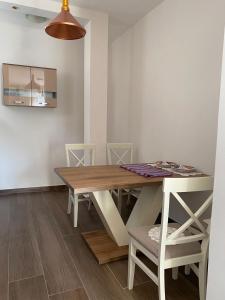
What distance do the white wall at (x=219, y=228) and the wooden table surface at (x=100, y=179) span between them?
769 millimetres

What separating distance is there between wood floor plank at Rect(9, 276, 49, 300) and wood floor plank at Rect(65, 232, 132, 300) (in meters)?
0.30

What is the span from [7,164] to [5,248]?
185 cm

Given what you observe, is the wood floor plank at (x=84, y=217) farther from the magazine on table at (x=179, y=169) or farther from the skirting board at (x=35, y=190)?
the magazine on table at (x=179, y=169)

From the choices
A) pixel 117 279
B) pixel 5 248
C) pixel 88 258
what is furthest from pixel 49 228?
pixel 117 279

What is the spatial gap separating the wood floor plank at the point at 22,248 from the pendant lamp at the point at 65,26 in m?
1.99

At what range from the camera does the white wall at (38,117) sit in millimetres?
3670

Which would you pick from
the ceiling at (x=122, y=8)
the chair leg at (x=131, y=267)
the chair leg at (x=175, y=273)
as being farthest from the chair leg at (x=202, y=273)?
the ceiling at (x=122, y=8)

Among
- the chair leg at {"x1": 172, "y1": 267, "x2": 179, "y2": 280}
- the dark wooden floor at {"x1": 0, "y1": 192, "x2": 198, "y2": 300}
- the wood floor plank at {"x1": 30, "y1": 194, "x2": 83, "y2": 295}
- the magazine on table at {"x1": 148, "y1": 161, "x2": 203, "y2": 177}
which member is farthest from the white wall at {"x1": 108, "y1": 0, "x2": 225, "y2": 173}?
the wood floor plank at {"x1": 30, "y1": 194, "x2": 83, "y2": 295}

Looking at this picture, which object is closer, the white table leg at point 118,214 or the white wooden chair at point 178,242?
the white wooden chair at point 178,242

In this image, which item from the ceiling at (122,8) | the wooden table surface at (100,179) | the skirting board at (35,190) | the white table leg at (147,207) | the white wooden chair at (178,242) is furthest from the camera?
the skirting board at (35,190)

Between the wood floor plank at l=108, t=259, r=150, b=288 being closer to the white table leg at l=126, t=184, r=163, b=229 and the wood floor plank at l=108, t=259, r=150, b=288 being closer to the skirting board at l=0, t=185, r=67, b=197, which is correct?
the white table leg at l=126, t=184, r=163, b=229

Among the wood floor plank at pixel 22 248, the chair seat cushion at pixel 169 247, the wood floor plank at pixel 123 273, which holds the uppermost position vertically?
the chair seat cushion at pixel 169 247

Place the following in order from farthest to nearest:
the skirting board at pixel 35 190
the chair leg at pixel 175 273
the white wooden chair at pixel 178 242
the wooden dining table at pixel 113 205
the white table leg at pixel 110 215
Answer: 1. the skirting board at pixel 35 190
2. the white table leg at pixel 110 215
3. the wooden dining table at pixel 113 205
4. the chair leg at pixel 175 273
5. the white wooden chair at pixel 178 242

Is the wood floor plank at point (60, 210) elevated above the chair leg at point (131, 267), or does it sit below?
below
